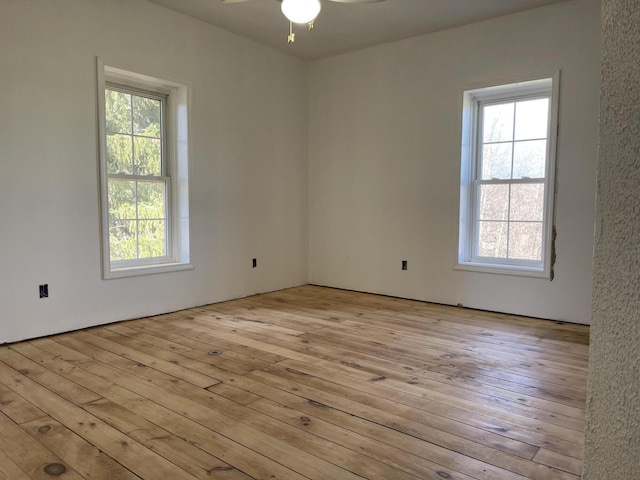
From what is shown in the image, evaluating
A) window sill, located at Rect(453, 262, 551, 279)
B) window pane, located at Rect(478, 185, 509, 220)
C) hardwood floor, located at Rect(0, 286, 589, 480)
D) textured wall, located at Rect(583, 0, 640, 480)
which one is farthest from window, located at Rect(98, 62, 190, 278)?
textured wall, located at Rect(583, 0, 640, 480)

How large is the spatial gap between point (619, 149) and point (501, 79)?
400 centimetres

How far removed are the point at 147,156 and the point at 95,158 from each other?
58 cm

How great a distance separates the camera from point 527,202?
13.6 feet

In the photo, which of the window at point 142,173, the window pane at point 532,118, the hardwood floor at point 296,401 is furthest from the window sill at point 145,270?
the window pane at point 532,118

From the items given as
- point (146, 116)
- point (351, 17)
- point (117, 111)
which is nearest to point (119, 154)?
point (117, 111)

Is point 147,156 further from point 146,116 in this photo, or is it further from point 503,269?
point 503,269

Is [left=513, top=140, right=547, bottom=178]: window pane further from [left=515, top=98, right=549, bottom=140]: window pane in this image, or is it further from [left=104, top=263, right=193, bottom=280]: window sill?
[left=104, top=263, right=193, bottom=280]: window sill

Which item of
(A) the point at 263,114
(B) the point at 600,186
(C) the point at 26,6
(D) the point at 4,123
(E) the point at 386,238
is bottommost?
(E) the point at 386,238

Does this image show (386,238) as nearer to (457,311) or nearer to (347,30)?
(457,311)

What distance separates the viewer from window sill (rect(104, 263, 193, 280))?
3.69m

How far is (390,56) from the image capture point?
15.6 ft

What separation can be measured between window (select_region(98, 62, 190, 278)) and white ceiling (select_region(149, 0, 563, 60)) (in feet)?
2.54

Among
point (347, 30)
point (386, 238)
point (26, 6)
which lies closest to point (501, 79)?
point (347, 30)

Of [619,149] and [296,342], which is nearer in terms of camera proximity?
[619,149]
